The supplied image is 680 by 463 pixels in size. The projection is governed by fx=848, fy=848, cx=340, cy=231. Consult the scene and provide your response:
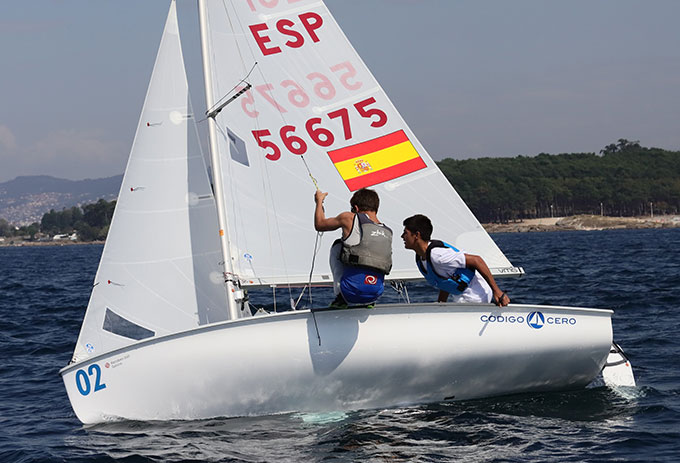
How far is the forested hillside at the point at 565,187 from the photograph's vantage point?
118m

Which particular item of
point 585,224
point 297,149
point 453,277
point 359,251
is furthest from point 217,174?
point 585,224

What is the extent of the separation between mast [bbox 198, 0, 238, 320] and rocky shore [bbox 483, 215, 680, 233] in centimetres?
10258

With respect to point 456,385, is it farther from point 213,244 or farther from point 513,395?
point 213,244

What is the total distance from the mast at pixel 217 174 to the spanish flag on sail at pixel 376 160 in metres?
1.05

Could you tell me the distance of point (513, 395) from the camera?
706cm

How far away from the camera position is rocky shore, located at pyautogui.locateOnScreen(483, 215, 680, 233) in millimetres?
106375

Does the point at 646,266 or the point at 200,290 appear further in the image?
the point at 646,266

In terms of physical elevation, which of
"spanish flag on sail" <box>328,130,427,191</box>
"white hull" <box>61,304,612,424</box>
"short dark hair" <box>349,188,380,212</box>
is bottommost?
"white hull" <box>61,304,612,424</box>

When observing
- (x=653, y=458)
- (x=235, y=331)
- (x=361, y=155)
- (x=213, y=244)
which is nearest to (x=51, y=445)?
(x=235, y=331)

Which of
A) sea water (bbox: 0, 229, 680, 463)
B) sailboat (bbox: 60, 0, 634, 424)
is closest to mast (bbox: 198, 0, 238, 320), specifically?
sailboat (bbox: 60, 0, 634, 424)

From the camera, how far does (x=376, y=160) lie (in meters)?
7.84

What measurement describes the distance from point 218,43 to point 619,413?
15.6 ft

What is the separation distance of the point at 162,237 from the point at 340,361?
7.53ft

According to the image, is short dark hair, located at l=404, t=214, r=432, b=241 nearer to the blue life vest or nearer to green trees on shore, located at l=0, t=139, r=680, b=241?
the blue life vest
